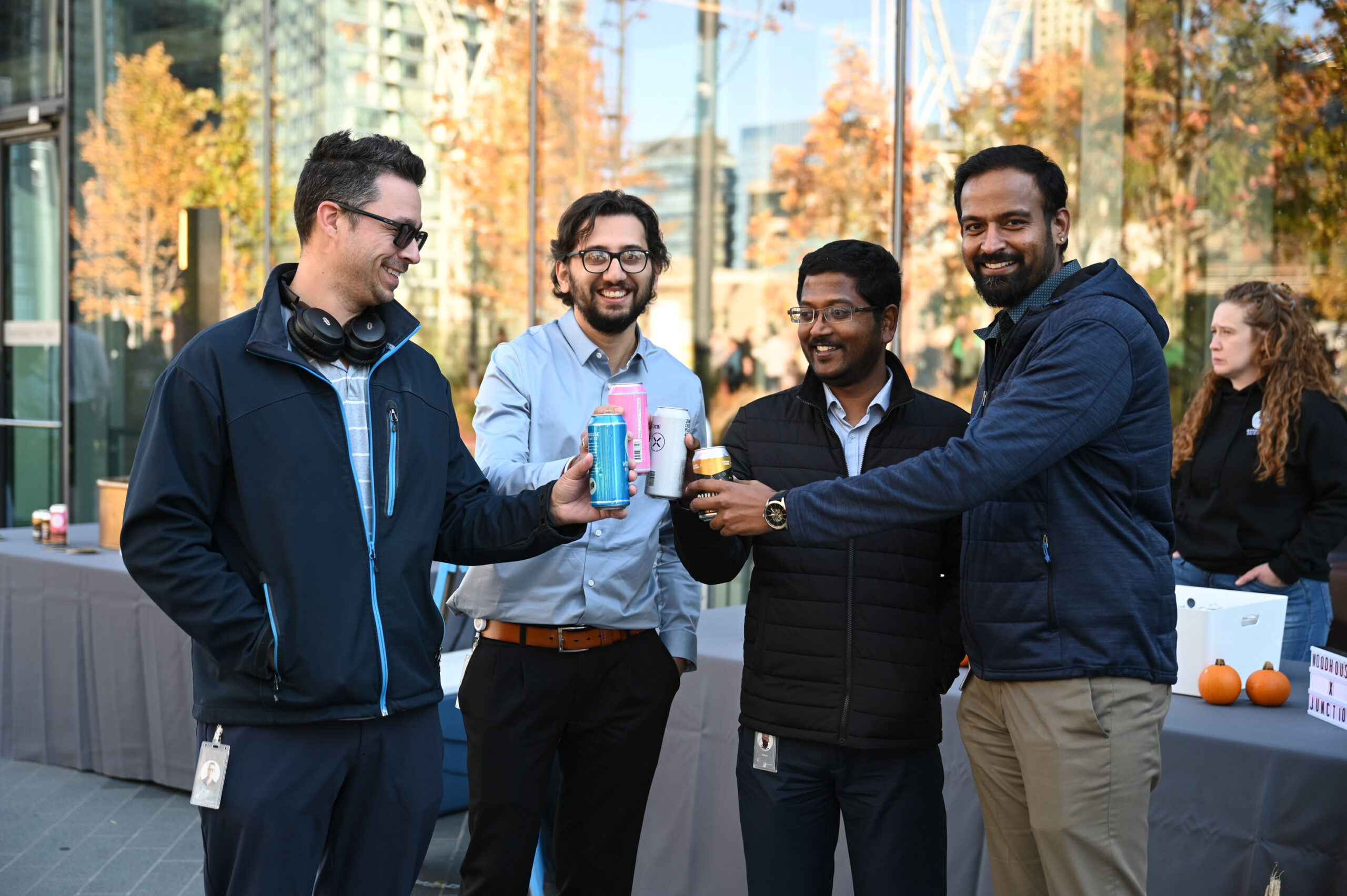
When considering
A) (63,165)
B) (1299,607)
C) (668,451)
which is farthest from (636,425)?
(63,165)

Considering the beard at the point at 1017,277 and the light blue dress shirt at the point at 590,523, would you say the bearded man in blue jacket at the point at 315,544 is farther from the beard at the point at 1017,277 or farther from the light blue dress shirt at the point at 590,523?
the beard at the point at 1017,277

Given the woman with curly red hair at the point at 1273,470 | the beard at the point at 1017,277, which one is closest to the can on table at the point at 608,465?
the beard at the point at 1017,277

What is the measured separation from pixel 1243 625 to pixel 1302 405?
1.36m

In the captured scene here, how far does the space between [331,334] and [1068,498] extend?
4.10 feet

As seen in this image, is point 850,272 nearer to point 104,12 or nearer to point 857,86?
point 857,86

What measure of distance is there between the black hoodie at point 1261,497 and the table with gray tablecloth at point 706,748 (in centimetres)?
76

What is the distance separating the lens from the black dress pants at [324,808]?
6.14ft

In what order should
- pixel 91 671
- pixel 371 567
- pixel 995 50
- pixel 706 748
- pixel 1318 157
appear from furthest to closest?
1. pixel 995 50
2. pixel 1318 157
3. pixel 91 671
4. pixel 706 748
5. pixel 371 567

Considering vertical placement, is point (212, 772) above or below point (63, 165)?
below

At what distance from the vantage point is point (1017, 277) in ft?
6.81

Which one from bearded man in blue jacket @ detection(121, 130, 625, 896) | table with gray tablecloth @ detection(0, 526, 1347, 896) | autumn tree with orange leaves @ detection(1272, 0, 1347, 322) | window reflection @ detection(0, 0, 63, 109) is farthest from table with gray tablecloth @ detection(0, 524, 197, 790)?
window reflection @ detection(0, 0, 63, 109)

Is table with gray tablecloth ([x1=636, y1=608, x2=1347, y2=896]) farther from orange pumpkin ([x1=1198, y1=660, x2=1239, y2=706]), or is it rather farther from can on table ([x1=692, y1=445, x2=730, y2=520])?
can on table ([x1=692, y1=445, x2=730, y2=520])

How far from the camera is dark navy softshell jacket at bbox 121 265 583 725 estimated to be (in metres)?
1.84

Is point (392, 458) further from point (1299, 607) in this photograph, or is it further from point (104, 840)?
point (1299, 607)
